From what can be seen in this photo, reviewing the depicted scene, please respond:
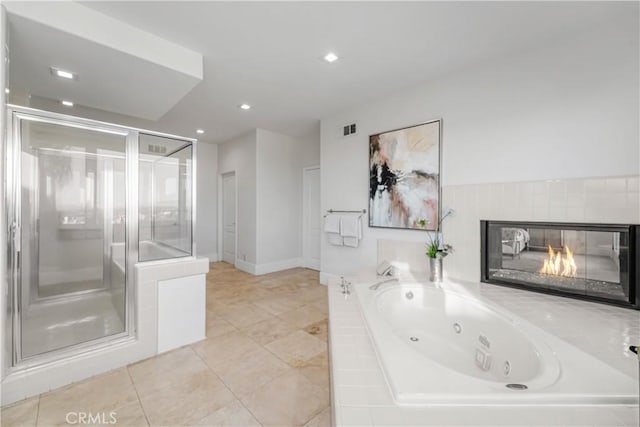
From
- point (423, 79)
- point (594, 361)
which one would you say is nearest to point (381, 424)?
point (594, 361)

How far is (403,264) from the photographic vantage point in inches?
Answer: 121

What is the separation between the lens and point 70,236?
2971 mm

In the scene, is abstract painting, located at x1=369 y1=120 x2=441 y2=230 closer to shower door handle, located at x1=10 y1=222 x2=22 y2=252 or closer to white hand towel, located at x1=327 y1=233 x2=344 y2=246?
white hand towel, located at x1=327 y1=233 x2=344 y2=246

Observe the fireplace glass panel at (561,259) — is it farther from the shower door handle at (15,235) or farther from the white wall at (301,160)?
the shower door handle at (15,235)

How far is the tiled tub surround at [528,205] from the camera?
1.90 meters

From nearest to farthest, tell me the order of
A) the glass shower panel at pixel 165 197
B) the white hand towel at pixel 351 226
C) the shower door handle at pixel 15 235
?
the shower door handle at pixel 15 235 → the glass shower panel at pixel 165 197 → the white hand towel at pixel 351 226

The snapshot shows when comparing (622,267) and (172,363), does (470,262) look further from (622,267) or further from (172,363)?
(172,363)

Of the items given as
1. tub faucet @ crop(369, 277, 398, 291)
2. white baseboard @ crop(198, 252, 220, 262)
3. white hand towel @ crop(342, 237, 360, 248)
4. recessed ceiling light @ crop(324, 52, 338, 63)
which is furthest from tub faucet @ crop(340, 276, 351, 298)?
white baseboard @ crop(198, 252, 220, 262)

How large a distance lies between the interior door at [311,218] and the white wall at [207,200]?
2.12 m

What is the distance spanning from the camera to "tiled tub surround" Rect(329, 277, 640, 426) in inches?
36.4

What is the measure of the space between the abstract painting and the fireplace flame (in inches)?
37.9

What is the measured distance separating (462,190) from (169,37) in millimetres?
2918

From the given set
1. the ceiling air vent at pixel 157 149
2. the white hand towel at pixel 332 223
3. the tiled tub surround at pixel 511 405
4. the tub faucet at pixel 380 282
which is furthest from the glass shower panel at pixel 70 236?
the white hand towel at pixel 332 223
